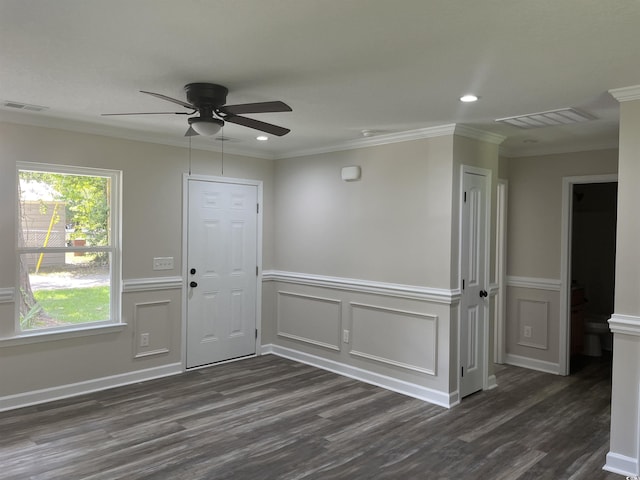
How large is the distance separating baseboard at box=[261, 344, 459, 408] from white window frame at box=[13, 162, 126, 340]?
188 cm

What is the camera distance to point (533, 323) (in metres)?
5.25

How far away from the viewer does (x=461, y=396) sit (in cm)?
427

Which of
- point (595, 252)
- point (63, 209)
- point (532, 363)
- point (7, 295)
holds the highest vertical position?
point (63, 209)

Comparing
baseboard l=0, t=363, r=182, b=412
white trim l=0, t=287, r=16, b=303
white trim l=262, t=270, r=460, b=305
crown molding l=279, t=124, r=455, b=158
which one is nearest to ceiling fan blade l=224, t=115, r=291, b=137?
crown molding l=279, t=124, r=455, b=158

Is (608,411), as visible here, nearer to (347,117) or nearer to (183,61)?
(347,117)

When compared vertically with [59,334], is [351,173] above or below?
above

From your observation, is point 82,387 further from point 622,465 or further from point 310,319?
point 622,465

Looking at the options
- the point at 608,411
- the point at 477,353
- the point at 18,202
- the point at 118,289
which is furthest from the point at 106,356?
the point at 608,411

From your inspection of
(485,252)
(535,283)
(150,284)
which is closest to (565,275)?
(535,283)

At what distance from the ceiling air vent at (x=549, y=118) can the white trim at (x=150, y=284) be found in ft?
11.1

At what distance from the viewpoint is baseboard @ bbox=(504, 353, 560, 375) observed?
507cm

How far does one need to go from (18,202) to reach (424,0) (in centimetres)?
363

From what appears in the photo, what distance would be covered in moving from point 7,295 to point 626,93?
15.3 feet

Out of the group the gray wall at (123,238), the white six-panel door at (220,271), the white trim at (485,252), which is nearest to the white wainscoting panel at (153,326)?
the gray wall at (123,238)
